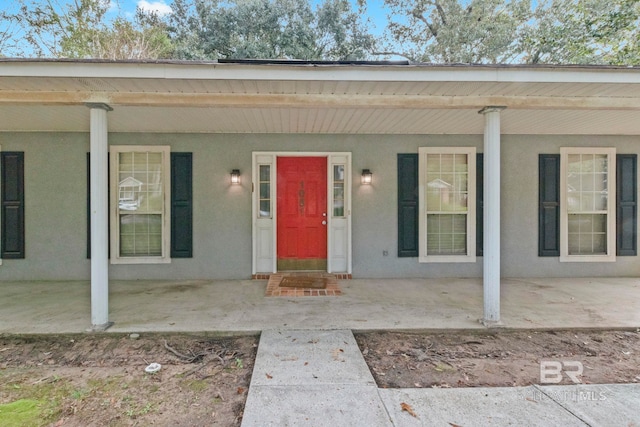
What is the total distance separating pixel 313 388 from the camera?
7.82 feet

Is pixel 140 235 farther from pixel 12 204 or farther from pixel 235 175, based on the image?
pixel 12 204

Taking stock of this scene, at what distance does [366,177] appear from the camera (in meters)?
5.41

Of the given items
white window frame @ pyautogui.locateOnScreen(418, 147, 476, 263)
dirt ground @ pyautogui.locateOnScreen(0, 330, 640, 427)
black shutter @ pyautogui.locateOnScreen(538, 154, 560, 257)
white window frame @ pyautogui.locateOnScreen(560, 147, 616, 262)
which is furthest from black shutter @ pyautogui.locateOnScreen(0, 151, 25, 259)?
white window frame @ pyautogui.locateOnScreen(560, 147, 616, 262)

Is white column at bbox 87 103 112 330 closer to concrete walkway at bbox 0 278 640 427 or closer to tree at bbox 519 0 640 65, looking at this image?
concrete walkway at bbox 0 278 640 427

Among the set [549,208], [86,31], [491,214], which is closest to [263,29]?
[86,31]

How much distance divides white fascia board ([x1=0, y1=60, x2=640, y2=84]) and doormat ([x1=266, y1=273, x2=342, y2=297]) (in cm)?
276

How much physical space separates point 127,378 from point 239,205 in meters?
3.17

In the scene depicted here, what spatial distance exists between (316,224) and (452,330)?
9.27 ft

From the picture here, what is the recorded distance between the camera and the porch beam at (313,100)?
10.9 feet

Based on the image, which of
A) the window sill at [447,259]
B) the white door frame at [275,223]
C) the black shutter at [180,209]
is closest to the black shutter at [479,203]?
the window sill at [447,259]

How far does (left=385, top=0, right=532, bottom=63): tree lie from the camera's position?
409 inches

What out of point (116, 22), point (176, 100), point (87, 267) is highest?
point (116, 22)

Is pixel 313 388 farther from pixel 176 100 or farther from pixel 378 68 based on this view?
pixel 176 100

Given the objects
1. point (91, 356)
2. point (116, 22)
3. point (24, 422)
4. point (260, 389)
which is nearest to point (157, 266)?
point (91, 356)
